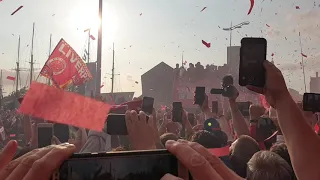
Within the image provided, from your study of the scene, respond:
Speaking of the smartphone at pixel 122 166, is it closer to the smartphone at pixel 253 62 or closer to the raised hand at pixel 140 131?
the raised hand at pixel 140 131

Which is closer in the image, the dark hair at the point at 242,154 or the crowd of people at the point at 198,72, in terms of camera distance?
the dark hair at the point at 242,154

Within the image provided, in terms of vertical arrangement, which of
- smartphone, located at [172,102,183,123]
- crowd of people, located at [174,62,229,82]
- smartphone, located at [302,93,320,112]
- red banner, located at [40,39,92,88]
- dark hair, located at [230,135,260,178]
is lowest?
dark hair, located at [230,135,260,178]

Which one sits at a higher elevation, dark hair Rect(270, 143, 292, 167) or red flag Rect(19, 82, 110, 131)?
red flag Rect(19, 82, 110, 131)

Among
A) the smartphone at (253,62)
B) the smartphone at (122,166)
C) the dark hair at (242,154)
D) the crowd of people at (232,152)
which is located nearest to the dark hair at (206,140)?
the crowd of people at (232,152)

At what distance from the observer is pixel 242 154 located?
333cm

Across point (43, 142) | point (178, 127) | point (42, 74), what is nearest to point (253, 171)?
point (43, 142)

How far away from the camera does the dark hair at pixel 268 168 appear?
2412 mm

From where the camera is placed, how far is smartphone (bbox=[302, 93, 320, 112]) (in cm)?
350

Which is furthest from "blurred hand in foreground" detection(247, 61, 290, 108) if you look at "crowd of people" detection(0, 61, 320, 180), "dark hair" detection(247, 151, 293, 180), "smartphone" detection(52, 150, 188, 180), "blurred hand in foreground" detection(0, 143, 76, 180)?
"blurred hand in foreground" detection(0, 143, 76, 180)

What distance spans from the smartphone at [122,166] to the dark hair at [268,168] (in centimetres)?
156

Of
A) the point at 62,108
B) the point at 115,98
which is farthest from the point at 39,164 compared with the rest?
the point at 115,98

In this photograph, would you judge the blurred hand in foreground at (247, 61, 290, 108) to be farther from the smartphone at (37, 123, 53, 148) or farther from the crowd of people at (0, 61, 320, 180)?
the smartphone at (37, 123, 53, 148)

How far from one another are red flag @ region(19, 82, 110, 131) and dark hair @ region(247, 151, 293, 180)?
3334mm

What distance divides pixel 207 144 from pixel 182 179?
10.9 ft
